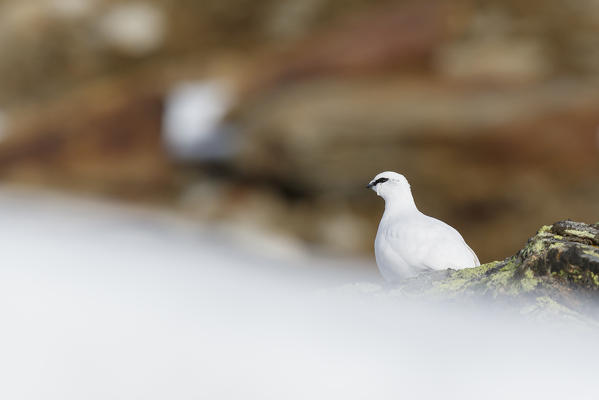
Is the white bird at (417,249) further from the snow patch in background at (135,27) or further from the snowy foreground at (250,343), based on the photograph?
the snow patch in background at (135,27)

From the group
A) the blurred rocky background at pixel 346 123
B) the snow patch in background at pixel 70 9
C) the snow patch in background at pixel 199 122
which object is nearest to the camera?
the blurred rocky background at pixel 346 123

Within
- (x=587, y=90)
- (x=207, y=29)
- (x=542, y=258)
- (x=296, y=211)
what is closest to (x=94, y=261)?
(x=542, y=258)

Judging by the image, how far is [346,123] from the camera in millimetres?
11797

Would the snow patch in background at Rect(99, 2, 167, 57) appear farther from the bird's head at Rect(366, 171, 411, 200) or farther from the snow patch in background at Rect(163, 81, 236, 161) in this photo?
the bird's head at Rect(366, 171, 411, 200)

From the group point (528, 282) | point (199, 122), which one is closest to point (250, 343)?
point (528, 282)

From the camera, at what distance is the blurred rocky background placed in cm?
1124

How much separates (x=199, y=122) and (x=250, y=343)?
40.6 ft

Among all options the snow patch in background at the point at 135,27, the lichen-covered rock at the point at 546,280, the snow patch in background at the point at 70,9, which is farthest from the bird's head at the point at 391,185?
the snow patch in background at the point at 70,9

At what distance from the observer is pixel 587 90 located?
11.8 m

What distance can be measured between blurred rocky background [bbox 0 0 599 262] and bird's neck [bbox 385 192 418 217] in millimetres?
8448

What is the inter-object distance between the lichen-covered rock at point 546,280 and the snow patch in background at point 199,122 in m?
10.9

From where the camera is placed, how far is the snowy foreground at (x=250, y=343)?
1.70 m

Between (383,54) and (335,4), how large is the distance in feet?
13.1

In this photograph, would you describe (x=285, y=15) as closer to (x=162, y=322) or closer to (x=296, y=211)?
(x=296, y=211)
